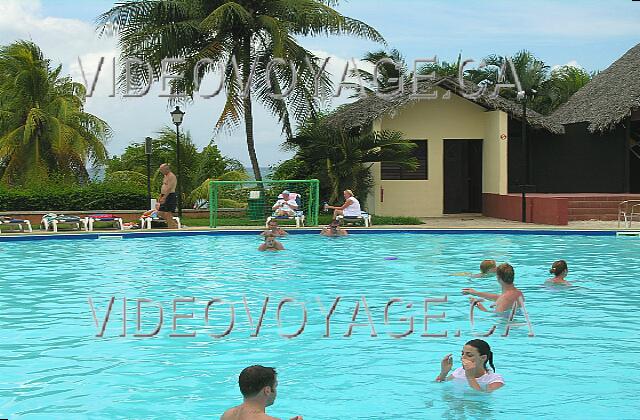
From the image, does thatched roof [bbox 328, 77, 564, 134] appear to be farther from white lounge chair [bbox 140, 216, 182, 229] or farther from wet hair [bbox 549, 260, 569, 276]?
wet hair [bbox 549, 260, 569, 276]

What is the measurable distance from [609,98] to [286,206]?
41.0ft

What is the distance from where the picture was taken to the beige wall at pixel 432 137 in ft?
91.0

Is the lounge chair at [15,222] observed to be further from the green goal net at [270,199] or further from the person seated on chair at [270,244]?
the person seated on chair at [270,244]

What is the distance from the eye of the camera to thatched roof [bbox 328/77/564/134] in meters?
26.4

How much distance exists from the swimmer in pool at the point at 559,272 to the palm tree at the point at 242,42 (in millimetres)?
16116

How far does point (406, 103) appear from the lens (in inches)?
1049

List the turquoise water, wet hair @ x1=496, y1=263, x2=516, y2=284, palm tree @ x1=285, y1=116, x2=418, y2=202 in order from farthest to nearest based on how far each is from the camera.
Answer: palm tree @ x1=285, y1=116, x2=418, y2=202 → wet hair @ x1=496, y1=263, x2=516, y2=284 → the turquoise water

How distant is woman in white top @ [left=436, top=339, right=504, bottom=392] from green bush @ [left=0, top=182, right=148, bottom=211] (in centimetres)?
1924

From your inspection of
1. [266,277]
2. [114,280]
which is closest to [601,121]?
[266,277]

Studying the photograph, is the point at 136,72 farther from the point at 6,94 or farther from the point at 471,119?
the point at 471,119

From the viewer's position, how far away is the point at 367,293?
12609 millimetres

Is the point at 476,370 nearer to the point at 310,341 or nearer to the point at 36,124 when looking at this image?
the point at 310,341

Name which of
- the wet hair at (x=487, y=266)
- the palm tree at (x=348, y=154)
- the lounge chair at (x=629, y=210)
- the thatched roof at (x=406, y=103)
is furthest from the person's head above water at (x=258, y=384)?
the thatched roof at (x=406, y=103)

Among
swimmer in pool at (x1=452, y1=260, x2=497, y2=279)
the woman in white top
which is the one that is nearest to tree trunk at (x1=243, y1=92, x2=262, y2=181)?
swimmer in pool at (x1=452, y1=260, x2=497, y2=279)
